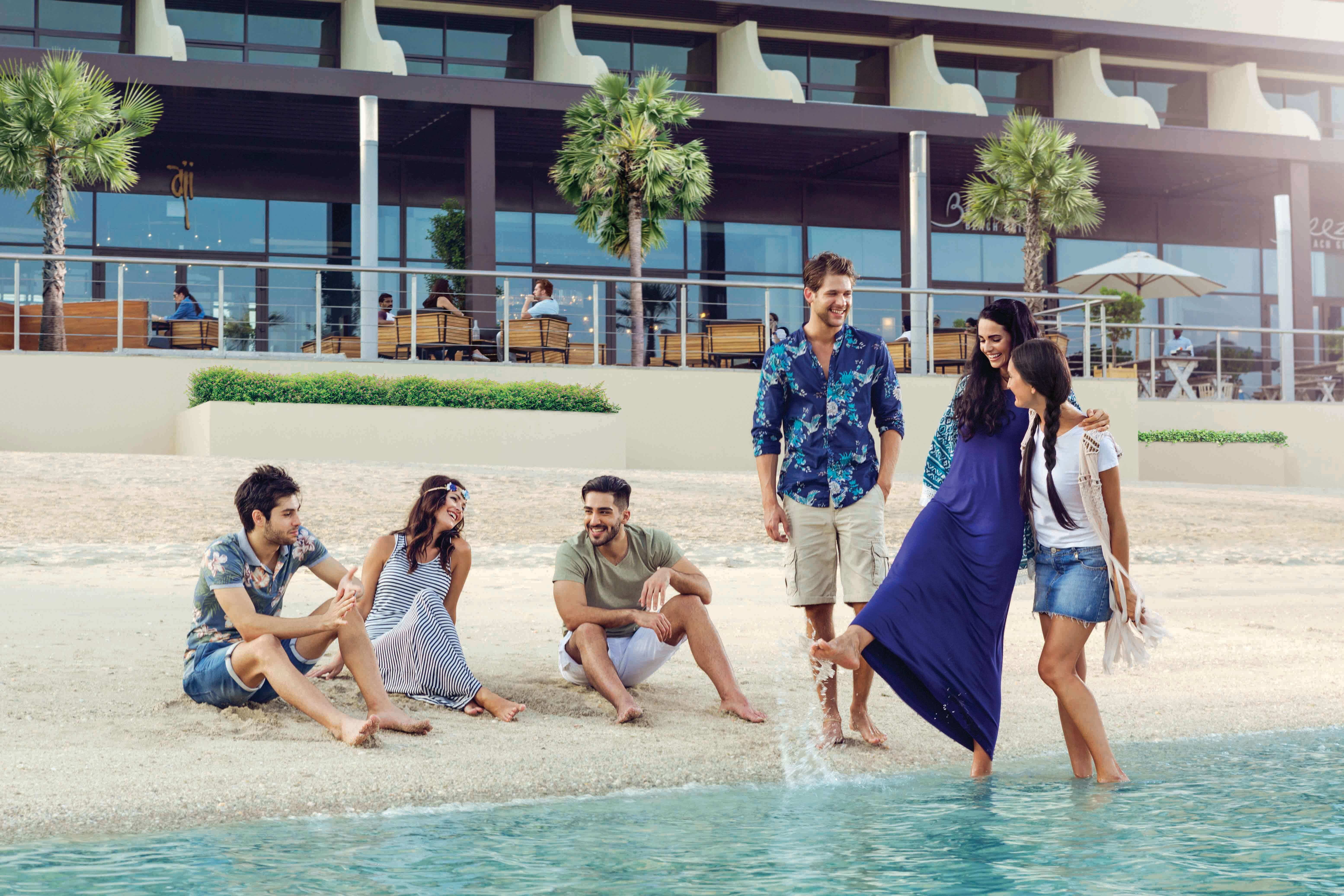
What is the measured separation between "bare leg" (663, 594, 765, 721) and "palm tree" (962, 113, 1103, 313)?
44.2ft

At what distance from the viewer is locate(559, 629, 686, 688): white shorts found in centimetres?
546

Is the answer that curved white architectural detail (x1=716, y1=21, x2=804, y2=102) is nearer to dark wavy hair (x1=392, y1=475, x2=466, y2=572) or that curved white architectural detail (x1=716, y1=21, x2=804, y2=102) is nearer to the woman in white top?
dark wavy hair (x1=392, y1=475, x2=466, y2=572)

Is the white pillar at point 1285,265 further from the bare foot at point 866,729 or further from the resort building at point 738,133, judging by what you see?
the bare foot at point 866,729

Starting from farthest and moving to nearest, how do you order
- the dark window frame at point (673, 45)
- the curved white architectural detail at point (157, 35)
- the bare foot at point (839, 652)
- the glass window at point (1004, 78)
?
the glass window at point (1004, 78)
the dark window frame at point (673, 45)
the curved white architectural detail at point (157, 35)
the bare foot at point (839, 652)

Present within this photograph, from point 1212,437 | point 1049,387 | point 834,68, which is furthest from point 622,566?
point 834,68

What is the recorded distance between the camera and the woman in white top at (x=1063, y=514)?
405 cm

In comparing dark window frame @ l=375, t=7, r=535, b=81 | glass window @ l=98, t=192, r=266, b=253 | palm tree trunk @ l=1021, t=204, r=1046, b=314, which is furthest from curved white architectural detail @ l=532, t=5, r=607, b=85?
palm tree trunk @ l=1021, t=204, r=1046, b=314

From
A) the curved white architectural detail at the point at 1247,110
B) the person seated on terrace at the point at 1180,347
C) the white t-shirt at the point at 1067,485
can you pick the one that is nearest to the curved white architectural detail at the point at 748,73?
the person seated on terrace at the point at 1180,347

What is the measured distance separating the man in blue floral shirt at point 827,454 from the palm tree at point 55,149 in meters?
11.4

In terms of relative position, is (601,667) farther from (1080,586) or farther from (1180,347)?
(1180,347)

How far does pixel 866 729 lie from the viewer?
5043mm

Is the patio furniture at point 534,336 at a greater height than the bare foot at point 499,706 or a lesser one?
greater

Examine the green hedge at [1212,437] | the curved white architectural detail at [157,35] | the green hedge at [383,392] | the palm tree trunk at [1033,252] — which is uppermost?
the curved white architectural detail at [157,35]

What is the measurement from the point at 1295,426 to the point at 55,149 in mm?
15865
